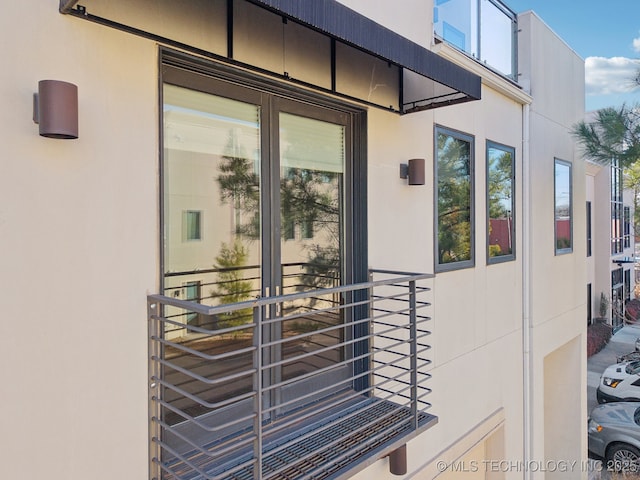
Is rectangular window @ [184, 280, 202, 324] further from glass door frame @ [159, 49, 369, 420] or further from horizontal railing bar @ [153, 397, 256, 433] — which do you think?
horizontal railing bar @ [153, 397, 256, 433]

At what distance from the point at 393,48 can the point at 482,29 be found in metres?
3.49

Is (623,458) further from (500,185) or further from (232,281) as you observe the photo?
(232,281)

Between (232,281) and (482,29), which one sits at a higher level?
(482,29)

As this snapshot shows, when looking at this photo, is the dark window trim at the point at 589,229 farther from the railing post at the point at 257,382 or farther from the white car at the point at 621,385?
the railing post at the point at 257,382

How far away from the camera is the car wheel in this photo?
26.3 ft

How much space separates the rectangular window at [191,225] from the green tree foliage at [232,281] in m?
0.20

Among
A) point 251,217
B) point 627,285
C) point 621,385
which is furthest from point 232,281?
point 627,285

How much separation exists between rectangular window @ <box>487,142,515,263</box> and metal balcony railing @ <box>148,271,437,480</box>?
2435mm

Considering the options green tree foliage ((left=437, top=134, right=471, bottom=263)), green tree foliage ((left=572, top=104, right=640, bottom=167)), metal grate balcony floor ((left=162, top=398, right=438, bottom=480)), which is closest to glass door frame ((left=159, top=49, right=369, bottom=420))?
metal grate balcony floor ((left=162, top=398, right=438, bottom=480))

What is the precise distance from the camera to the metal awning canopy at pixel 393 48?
2062 mm

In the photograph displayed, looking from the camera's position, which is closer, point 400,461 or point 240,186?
point 240,186

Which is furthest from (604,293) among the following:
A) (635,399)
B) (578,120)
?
(578,120)

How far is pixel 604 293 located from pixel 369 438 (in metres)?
20.6

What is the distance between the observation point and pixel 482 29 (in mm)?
5391
